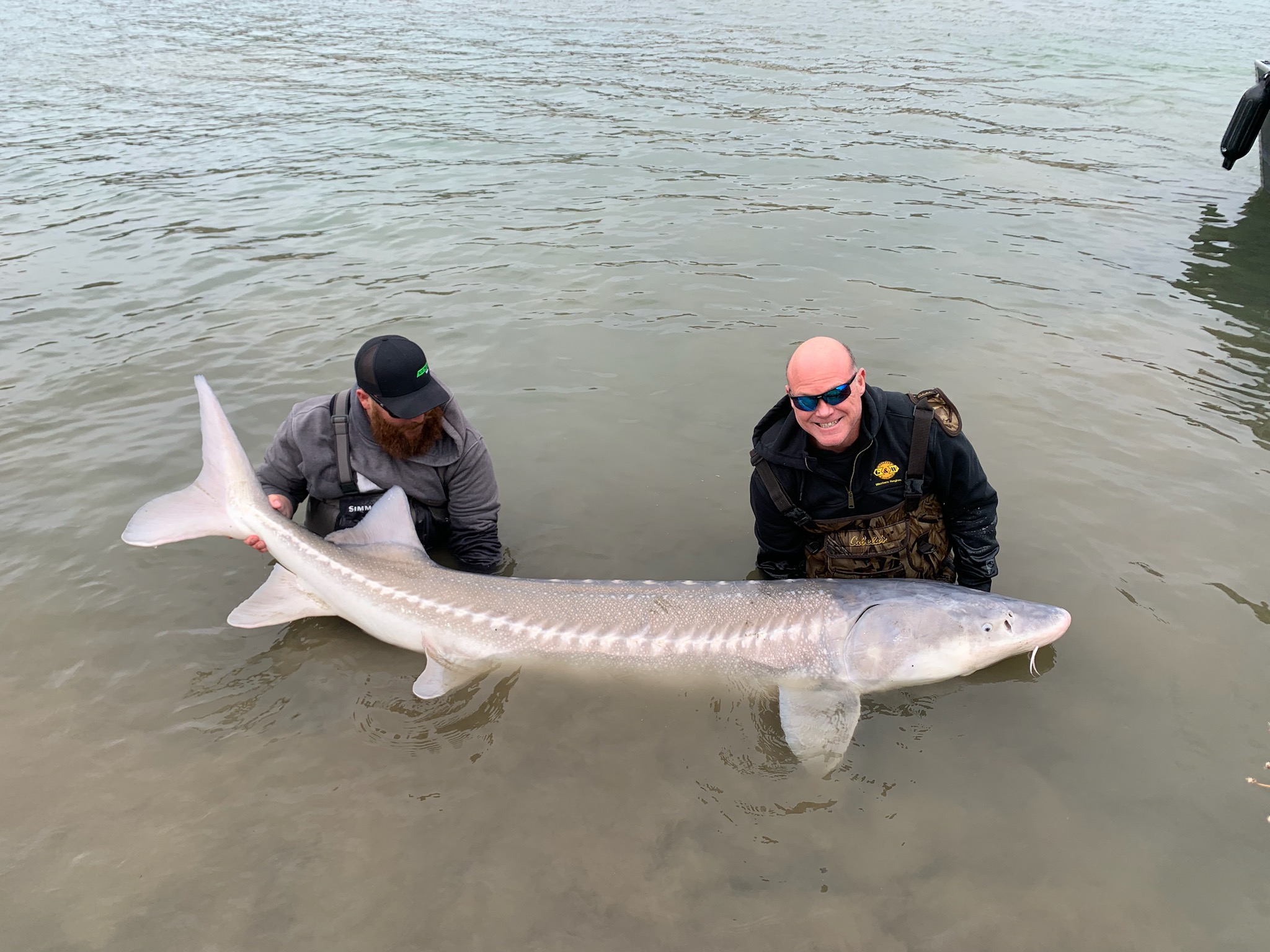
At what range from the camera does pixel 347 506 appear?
481 cm

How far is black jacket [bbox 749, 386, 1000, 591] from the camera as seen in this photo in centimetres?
412

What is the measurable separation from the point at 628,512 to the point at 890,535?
6.11 feet

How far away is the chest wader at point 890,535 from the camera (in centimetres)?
420

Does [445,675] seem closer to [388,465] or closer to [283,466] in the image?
[388,465]

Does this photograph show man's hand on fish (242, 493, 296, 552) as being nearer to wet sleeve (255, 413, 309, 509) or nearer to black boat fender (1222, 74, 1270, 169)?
wet sleeve (255, 413, 309, 509)

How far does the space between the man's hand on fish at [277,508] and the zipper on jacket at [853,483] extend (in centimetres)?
293

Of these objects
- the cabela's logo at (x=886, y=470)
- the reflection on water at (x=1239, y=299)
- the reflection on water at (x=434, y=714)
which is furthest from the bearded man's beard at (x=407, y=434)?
the reflection on water at (x=1239, y=299)

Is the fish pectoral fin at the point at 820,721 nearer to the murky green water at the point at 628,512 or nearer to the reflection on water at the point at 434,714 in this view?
the murky green water at the point at 628,512

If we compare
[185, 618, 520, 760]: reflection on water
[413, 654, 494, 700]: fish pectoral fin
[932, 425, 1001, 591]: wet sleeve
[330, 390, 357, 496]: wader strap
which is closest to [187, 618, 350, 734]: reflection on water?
[185, 618, 520, 760]: reflection on water

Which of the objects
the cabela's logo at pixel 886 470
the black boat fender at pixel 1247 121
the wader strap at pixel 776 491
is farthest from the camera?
the black boat fender at pixel 1247 121

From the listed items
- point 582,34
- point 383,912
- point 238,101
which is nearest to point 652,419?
point 383,912

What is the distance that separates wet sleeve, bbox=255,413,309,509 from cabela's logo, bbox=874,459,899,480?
3030 millimetres

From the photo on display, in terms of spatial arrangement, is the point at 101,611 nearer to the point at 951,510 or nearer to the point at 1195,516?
the point at 951,510

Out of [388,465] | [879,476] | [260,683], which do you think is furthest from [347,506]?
[879,476]
